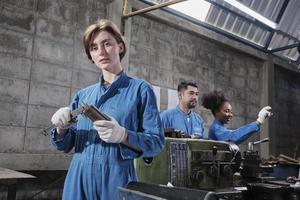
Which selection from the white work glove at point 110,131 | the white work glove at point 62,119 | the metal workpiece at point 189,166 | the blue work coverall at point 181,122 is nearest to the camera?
the white work glove at point 110,131

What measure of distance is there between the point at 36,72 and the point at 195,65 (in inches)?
88.3

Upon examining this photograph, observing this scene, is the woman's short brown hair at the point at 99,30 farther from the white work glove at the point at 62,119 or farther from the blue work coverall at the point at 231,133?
the blue work coverall at the point at 231,133

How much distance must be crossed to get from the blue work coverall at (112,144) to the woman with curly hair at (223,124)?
167 cm

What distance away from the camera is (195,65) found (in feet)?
14.2

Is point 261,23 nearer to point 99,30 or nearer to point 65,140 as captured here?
point 99,30

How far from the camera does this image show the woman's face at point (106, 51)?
1261 millimetres

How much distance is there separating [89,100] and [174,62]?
9.43 ft

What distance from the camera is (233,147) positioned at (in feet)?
6.44

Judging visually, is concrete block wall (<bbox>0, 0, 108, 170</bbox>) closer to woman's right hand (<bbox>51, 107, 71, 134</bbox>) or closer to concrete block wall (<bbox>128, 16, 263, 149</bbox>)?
concrete block wall (<bbox>128, 16, 263, 149</bbox>)

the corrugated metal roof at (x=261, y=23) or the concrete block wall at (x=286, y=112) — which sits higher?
the corrugated metal roof at (x=261, y=23)

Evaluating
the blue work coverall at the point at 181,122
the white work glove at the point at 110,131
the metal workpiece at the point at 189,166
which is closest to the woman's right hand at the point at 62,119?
the white work glove at the point at 110,131

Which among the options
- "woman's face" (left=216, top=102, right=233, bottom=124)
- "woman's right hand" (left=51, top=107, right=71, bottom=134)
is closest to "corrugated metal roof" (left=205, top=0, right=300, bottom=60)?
"woman's face" (left=216, top=102, right=233, bottom=124)

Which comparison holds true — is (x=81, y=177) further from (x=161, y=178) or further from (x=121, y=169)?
(x=161, y=178)

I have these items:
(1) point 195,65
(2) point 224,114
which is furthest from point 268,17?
(2) point 224,114
